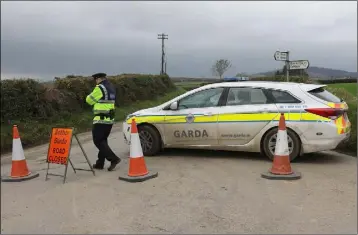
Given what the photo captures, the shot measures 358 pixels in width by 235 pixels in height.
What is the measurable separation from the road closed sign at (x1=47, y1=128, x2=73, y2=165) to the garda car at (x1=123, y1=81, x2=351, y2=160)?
195 centimetres

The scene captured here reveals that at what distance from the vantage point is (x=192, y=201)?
5.41 m

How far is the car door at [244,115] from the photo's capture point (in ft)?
25.2

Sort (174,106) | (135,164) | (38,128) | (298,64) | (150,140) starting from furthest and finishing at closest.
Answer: (298,64), (38,128), (150,140), (174,106), (135,164)

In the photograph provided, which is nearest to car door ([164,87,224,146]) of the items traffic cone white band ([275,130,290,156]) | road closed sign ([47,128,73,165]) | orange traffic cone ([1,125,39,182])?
traffic cone white band ([275,130,290,156])

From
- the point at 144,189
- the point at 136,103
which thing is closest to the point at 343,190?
the point at 144,189

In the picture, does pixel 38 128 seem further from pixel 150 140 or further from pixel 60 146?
pixel 60 146

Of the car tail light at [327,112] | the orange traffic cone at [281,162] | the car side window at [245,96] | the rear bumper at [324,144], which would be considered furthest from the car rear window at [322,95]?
the orange traffic cone at [281,162]

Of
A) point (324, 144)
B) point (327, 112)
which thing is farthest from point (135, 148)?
point (327, 112)

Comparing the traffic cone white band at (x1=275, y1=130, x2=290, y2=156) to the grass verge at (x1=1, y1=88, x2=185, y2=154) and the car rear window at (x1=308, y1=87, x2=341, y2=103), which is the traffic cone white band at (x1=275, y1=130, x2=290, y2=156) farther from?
the grass verge at (x1=1, y1=88, x2=185, y2=154)

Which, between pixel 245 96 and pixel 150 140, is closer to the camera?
pixel 245 96

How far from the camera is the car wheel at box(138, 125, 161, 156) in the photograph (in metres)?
8.48

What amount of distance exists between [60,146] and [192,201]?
267cm

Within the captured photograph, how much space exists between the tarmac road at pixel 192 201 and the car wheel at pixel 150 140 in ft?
2.43

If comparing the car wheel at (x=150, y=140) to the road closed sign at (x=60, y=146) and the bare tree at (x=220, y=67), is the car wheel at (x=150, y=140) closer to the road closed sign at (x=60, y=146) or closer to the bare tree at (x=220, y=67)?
the road closed sign at (x=60, y=146)
